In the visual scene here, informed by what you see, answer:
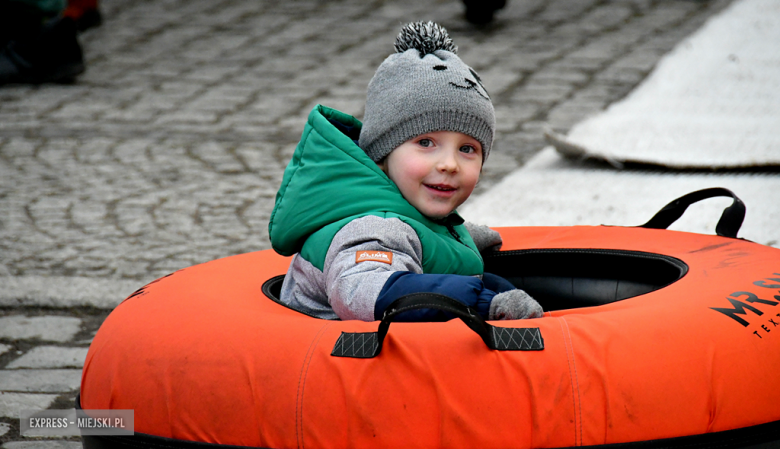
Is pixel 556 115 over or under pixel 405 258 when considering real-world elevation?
under

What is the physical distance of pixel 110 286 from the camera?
10.9 ft

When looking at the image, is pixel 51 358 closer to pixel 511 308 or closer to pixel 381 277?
pixel 381 277

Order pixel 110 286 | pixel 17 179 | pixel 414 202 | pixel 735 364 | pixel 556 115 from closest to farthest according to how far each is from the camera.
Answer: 1. pixel 735 364
2. pixel 414 202
3. pixel 110 286
4. pixel 17 179
5. pixel 556 115

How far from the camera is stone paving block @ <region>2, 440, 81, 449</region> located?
7.11 feet

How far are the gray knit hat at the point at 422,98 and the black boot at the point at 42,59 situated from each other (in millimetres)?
5404

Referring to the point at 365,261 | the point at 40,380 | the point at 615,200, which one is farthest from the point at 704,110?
the point at 40,380

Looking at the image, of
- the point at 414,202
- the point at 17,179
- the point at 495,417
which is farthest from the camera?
the point at 17,179

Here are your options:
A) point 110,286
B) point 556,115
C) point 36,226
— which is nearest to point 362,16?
point 556,115

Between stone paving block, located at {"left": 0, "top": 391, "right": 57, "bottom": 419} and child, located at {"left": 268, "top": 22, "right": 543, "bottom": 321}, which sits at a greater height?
child, located at {"left": 268, "top": 22, "right": 543, "bottom": 321}

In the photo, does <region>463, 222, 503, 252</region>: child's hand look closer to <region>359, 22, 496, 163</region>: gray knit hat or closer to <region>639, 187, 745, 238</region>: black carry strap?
<region>359, 22, 496, 163</region>: gray knit hat

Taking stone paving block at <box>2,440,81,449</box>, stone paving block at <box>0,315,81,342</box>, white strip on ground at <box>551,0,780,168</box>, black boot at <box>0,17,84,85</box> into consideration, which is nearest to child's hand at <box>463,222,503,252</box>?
stone paving block at <box>2,440,81,449</box>

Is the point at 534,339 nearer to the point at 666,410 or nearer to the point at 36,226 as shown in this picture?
the point at 666,410

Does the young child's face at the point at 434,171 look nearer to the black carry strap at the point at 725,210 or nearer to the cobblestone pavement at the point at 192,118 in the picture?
the black carry strap at the point at 725,210

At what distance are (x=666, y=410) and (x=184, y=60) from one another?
674 centimetres
